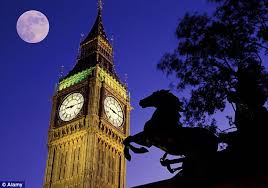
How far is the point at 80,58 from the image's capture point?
224 ft

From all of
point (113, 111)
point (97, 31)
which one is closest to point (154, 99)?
point (113, 111)

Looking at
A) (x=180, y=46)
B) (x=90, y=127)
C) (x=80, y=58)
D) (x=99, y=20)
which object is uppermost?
(x=99, y=20)

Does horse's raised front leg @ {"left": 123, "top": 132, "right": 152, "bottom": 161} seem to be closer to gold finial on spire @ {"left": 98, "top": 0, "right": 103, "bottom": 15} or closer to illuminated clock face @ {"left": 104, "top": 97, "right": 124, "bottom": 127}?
illuminated clock face @ {"left": 104, "top": 97, "right": 124, "bottom": 127}

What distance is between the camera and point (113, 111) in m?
60.5

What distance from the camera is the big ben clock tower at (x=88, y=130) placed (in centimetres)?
5419

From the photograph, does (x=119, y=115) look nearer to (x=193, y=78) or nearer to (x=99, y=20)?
(x=99, y=20)

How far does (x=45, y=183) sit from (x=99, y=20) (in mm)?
30439

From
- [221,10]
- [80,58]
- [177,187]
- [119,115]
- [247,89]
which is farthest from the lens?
[80,58]

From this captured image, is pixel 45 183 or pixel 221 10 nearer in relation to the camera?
pixel 221 10

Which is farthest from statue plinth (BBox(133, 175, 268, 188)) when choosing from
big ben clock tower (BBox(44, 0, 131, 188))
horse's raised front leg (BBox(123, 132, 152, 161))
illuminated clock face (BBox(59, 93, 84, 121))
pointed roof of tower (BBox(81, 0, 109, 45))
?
pointed roof of tower (BBox(81, 0, 109, 45))

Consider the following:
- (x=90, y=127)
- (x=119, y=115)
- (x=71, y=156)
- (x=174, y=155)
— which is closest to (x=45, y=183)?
(x=71, y=156)

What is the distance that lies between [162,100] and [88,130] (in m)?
46.6

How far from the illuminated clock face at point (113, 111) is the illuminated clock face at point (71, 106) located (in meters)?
3.62

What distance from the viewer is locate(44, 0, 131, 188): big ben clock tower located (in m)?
54.2
